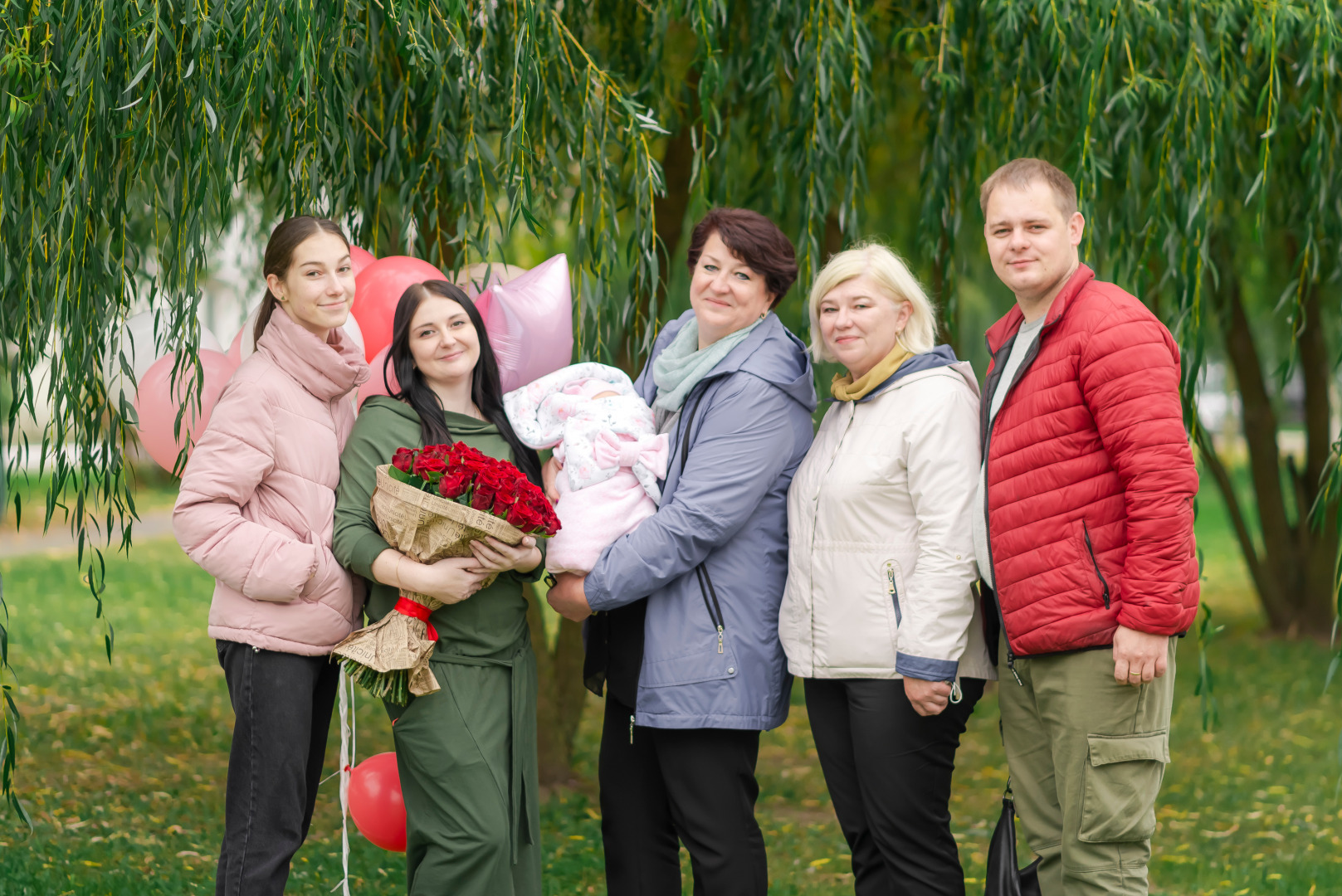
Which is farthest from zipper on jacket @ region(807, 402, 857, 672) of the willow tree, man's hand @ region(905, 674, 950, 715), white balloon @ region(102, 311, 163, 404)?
white balloon @ region(102, 311, 163, 404)

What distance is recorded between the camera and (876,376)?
9.12 feet

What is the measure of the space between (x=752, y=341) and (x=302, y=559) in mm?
1114

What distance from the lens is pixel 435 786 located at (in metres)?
2.70

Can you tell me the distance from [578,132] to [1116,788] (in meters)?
2.23

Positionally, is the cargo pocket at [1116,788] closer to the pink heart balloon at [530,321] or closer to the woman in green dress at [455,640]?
the woman in green dress at [455,640]

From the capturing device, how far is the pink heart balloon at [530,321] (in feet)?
9.84

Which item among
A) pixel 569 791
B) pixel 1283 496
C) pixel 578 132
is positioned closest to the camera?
pixel 578 132

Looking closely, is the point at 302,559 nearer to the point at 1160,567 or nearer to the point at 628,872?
the point at 628,872

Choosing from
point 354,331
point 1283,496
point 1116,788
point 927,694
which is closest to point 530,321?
point 354,331

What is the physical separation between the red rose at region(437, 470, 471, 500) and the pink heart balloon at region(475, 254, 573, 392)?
515 millimetres

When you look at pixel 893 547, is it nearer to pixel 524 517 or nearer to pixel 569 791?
pixel 524 517

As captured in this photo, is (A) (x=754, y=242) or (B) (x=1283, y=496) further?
(B) (x=1283, y=496)

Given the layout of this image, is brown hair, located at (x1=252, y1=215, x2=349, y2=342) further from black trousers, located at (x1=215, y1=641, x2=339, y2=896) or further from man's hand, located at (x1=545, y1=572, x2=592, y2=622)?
man's hand, located at (x1=545, y1=572, x2=592, y2=622)

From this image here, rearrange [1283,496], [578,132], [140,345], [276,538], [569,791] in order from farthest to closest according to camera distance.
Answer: [1283,496] → [569,791] → [578,132] → [140,345] → [276,538]
